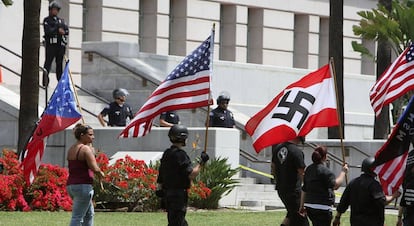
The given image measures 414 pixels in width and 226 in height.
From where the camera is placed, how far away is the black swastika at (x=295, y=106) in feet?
59.5

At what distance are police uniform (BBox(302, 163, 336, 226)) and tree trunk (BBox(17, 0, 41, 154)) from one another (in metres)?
9.42

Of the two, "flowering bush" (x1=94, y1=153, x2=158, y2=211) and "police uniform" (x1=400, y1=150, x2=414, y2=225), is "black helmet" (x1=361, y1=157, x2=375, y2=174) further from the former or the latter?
"flowering bush" (x1=94, y1=153, x2=158, y2=211)

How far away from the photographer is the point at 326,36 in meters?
49.7

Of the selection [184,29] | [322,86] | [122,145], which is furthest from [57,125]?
[184,29]

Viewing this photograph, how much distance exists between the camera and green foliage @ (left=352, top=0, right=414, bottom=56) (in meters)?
36.3

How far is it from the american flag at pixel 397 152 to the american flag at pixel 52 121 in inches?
223

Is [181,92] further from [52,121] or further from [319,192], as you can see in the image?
[319,192]

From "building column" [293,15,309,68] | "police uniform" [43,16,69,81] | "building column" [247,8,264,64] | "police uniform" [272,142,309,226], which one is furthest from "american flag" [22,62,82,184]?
"building column" [293,15,309,68]

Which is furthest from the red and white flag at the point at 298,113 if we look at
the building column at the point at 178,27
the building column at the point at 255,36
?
the building column at the point at 255,36

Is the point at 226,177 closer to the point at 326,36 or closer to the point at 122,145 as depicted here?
the point at 122,145

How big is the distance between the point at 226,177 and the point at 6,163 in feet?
12.6

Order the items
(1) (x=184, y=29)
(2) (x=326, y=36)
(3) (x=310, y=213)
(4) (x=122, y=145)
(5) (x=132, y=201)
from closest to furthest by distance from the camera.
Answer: (3) (x=310, y=213) < (5) (x=132, y=201) < (4) (x=122, y=145) < (1) (x=184, y=29) < (2) (x=326, y=36)

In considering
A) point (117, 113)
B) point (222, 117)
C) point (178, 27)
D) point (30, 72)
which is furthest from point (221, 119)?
point (178, 27)

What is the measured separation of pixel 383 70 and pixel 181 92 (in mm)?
17101
